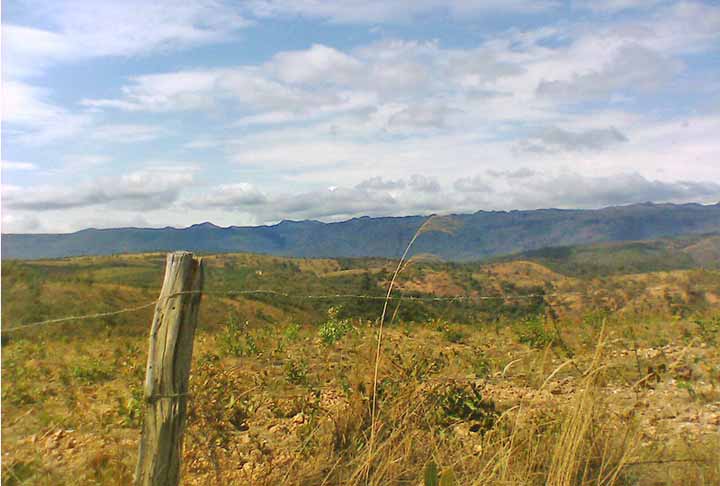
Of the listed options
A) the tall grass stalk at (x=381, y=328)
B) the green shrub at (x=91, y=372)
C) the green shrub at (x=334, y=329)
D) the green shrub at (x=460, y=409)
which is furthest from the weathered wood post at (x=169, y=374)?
the green shrub at (x=91, y=372)

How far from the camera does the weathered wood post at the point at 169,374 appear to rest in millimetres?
2590

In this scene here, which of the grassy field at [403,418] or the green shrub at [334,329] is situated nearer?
the grassy field at [403,418]

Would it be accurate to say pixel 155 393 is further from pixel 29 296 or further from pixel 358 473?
pixel 29 296

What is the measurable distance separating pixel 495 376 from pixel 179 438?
434 cm

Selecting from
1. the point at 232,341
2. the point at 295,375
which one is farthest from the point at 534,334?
the point at 232,341

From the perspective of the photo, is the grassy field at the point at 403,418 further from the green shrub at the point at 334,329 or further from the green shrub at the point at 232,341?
the green shrub at the point at 232,341

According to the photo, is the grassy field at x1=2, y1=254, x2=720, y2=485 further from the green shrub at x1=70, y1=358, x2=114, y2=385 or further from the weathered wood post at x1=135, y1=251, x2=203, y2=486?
the weathered wood post at x1=135, y1=251, x2=203, y2=486

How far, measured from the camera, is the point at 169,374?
263cm

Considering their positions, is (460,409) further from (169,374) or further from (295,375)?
(295,375)

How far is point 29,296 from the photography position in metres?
15.7

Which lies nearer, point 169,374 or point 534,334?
point 169,374

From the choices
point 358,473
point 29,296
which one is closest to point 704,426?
point 358,473

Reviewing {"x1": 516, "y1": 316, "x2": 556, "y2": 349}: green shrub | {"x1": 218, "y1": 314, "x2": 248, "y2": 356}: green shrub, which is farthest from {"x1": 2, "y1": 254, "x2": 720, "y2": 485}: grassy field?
{"x1": 218, "y1": 314, "x2": 248, "y2": 356}: green shrub

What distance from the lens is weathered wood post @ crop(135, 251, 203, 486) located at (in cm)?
259
